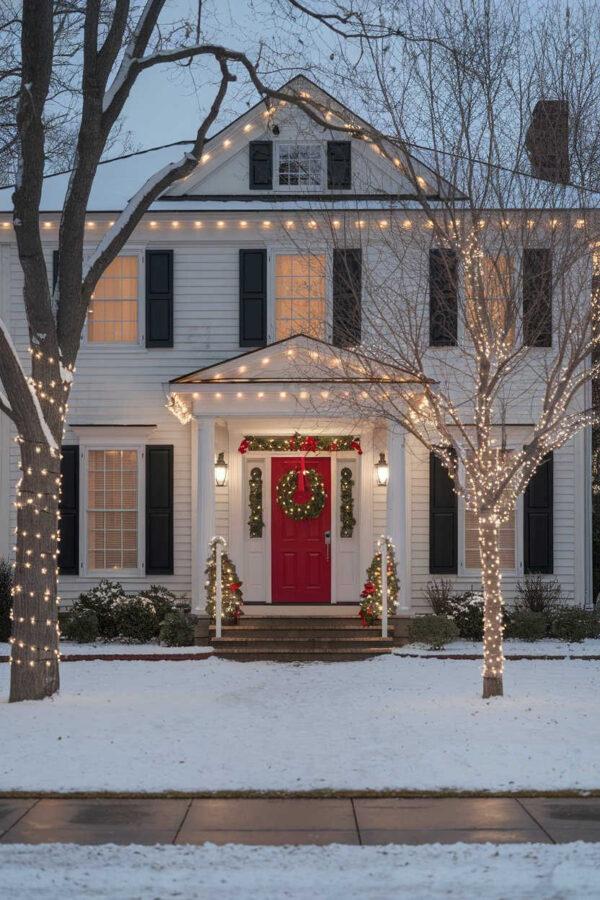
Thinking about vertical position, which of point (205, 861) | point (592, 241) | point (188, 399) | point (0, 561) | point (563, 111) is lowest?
point (205, 861)

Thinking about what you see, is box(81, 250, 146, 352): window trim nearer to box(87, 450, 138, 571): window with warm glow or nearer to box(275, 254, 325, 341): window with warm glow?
box(87, 450, 138, 571): window with warm glow

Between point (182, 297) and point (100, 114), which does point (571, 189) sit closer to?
point (100, 114)

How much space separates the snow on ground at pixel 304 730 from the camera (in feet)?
27.0

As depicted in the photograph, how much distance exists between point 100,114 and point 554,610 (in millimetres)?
9463

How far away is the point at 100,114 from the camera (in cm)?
1145

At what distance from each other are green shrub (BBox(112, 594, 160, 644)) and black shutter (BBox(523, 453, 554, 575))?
554cm

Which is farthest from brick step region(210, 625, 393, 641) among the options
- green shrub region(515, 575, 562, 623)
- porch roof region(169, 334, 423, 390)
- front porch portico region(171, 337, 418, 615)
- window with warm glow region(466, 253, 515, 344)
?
window with warm glow region(466, 253, 515, 344)

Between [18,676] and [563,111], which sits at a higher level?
[563,111]

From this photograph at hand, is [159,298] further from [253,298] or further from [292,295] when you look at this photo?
[292,295]

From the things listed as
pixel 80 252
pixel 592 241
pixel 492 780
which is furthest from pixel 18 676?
pixel 592 241

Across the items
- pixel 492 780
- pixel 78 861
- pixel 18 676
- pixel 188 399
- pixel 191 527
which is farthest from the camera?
pixel 191 527

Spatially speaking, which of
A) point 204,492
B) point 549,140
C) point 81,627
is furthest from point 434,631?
point 549,140

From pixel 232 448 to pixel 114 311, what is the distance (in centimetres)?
274

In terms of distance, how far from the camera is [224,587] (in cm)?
1541
